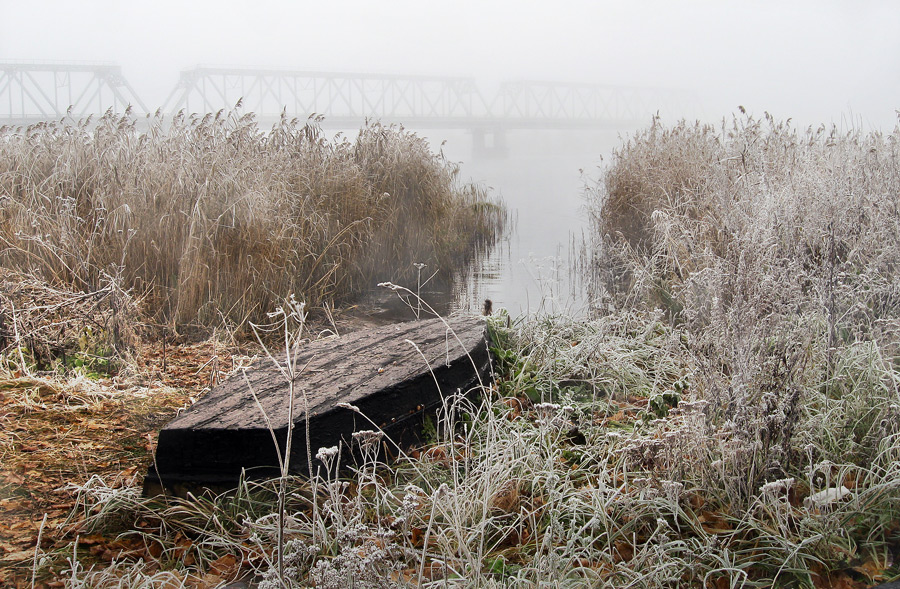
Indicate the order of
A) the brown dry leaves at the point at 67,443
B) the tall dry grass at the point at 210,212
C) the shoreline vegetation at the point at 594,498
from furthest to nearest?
the tall dry grass at the point at 210,212 < the brown dry leaves at the point at 67,443 < the shoreline vegetation at the point at 594,498

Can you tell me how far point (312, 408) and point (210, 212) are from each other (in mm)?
3081

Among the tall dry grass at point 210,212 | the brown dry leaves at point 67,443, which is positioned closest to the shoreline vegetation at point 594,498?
the brown dry leaves at point 67,443

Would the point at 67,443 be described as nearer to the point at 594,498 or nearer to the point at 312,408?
the point at 312,408

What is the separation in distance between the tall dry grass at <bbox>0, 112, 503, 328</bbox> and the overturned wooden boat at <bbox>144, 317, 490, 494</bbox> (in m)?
1.60

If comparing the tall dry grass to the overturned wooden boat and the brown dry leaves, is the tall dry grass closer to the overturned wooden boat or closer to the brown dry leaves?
the brown dry leaves

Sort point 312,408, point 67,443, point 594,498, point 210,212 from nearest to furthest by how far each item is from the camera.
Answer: point 594,498
point 312,408
point 67,443
point 210,212

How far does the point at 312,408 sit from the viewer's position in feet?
7.34

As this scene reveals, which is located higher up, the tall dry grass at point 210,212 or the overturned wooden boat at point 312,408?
the tall dry grass at point 210,212

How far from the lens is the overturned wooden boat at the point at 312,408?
7.13ft

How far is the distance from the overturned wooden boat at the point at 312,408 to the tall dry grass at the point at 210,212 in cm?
160

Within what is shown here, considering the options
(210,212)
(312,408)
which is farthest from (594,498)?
(210,212)

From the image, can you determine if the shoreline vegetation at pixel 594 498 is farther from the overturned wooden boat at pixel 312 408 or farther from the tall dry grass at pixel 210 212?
the tall dry grass at pixel 210 212

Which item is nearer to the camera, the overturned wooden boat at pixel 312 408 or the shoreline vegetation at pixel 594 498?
the shoreline vegetation at pixel 594 498

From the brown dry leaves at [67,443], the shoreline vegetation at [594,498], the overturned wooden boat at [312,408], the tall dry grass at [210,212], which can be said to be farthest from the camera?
the tall dry grass at [210,212]
